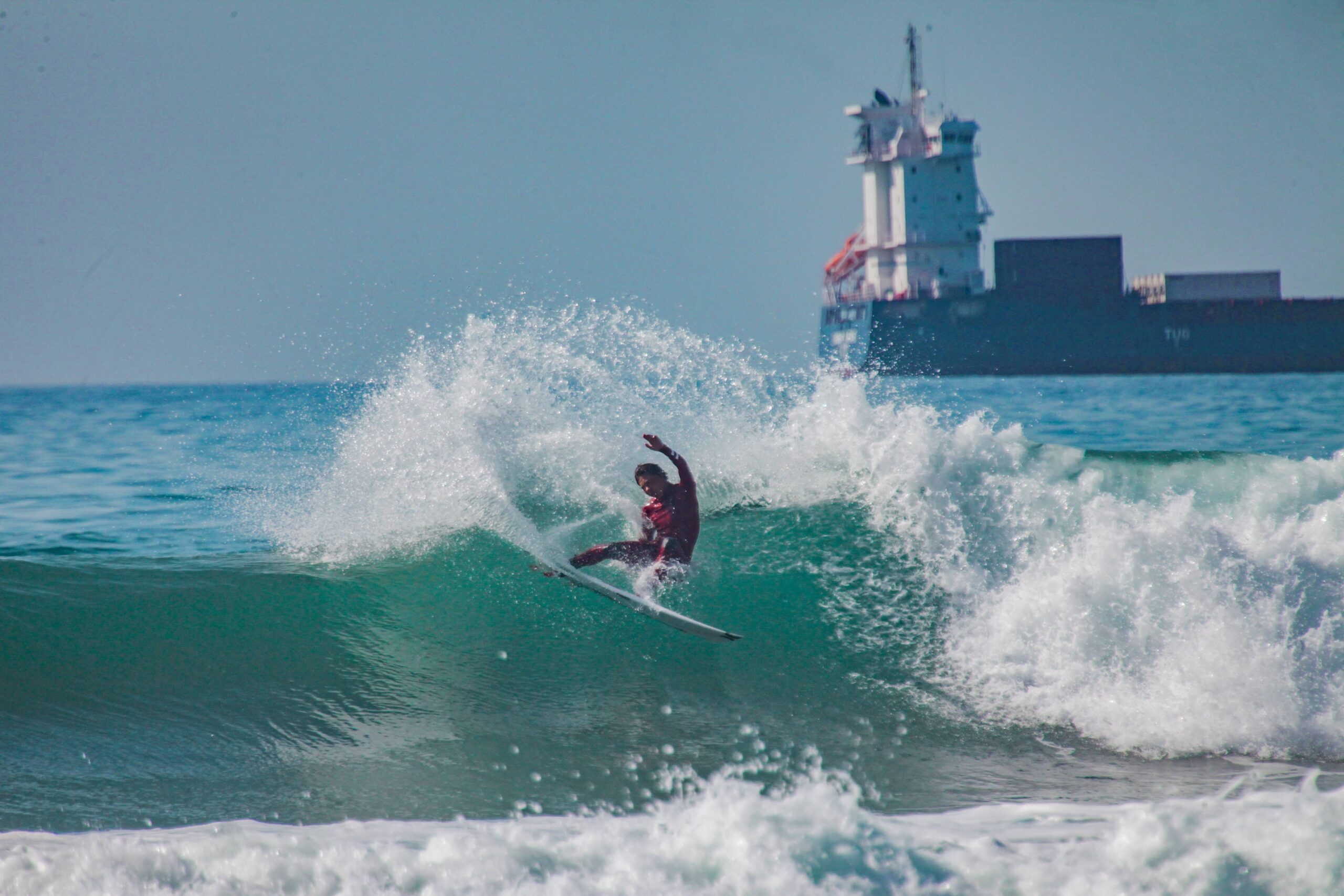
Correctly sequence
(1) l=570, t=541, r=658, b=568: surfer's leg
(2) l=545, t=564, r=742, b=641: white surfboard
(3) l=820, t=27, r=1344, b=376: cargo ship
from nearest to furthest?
(2) l=545, t=564, r=742, b=641: white surfboard < (1) l=570, t=541, r=658, b=568: surfer's leg < (3) l=820, t=27, r=1344, b=376: cargo ship

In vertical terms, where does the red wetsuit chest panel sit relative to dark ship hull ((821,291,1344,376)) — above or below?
below

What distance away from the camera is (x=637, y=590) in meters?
7.27

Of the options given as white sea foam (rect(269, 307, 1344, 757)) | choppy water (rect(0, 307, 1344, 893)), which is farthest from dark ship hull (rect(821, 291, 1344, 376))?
choppy water (rect(0, 307, 1344, 893))

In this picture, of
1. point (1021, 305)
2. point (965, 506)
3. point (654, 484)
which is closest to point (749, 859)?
point (654, 484)

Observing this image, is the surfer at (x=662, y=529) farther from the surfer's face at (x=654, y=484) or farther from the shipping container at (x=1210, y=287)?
the shipping container at (x=1210, y=287)

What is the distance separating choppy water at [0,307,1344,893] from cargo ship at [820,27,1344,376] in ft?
154

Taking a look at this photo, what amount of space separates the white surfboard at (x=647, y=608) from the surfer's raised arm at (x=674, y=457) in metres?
0.88

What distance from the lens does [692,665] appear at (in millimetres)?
6645

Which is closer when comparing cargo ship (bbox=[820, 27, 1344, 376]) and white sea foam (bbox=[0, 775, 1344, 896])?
white sea foam (bbox=[0, 775, 1344, 896])

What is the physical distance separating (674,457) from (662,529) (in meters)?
0.66

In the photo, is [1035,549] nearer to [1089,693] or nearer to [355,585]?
[1089,693]

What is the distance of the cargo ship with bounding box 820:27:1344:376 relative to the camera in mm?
55188

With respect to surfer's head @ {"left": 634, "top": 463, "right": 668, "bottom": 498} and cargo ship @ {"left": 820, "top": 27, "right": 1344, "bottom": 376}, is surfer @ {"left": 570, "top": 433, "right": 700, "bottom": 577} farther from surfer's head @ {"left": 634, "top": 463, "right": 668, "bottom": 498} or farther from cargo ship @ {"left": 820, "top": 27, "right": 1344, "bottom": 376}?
cargo ship @ {"left": 820, "top": 27, "right": 1344, "bottom": 376}

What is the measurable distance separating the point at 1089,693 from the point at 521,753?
3367 millimetres
